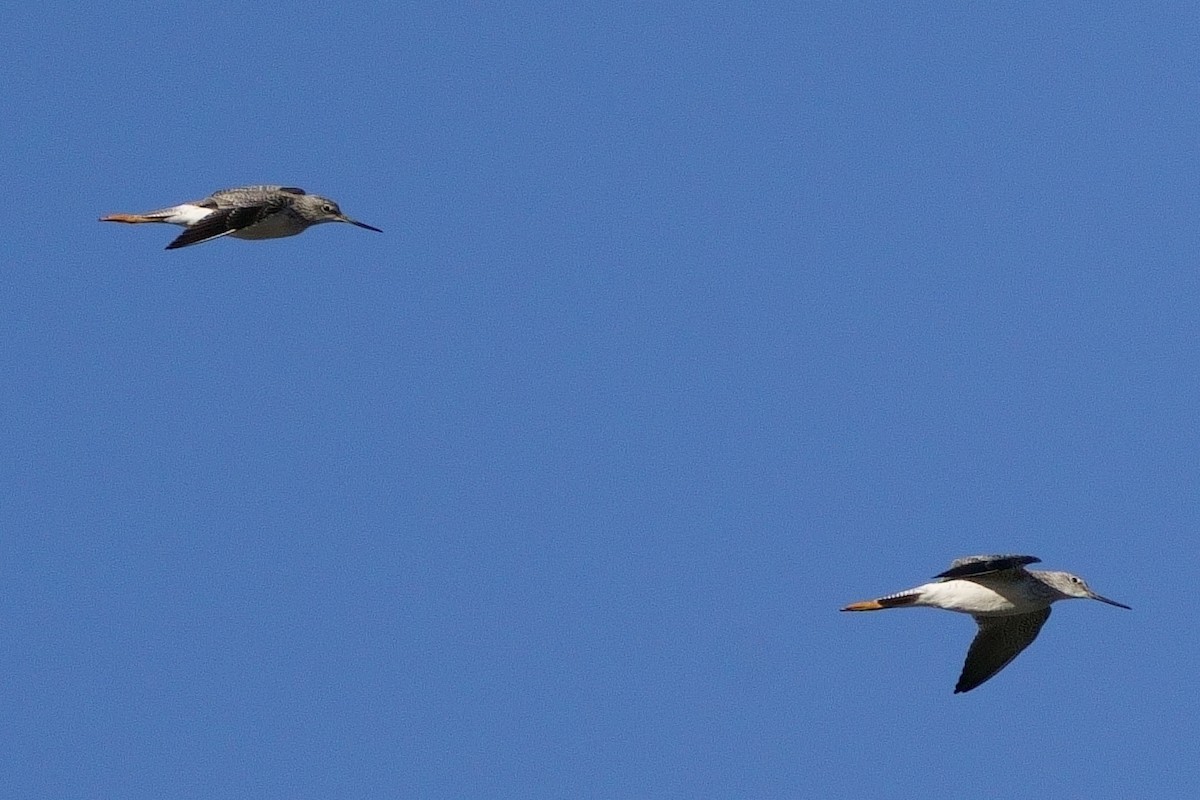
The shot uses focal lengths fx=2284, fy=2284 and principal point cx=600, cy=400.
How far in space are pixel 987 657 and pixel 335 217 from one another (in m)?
10.7

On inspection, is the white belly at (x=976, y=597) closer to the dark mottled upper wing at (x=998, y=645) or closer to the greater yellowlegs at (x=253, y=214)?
the dark mottled upper wing at (x=998, y=645)

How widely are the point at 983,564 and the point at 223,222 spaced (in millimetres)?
10505

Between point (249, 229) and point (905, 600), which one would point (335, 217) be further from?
point (905, 600)

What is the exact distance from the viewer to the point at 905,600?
29328 mm

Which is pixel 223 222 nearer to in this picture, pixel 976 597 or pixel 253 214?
pixel 253 214

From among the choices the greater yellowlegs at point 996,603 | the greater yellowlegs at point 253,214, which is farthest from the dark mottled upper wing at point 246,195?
the greater yellowlegs at point 996,603

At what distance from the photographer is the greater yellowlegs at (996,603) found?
28938mm

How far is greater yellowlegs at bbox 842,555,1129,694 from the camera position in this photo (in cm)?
2894

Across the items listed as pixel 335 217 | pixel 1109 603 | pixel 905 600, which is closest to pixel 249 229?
pixel 335 217

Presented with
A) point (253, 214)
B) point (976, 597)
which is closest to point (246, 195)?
point (253, 214)

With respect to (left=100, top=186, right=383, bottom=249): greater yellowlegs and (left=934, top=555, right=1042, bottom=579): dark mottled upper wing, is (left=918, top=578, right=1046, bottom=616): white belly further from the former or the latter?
(left=100, top=186, right=383, bottom=249): greater yellowlegs

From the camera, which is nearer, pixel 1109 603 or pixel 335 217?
pixel 1109 603

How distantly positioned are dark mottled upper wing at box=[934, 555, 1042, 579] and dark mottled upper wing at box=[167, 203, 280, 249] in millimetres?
9945

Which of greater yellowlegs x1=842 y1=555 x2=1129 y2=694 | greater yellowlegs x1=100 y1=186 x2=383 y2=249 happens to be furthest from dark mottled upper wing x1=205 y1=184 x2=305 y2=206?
greater yellowlegs x1=842 y1=555 x2=1129 y2=694
